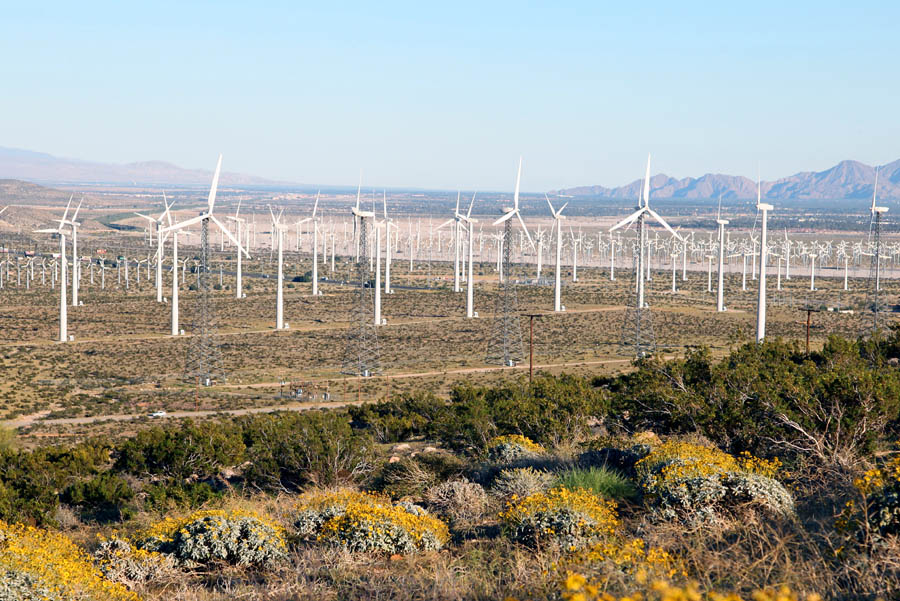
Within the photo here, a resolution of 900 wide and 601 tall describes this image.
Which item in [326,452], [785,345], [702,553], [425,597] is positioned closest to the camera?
[425,597]

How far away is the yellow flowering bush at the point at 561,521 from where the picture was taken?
12453 millimetres

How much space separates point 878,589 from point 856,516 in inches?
76.7

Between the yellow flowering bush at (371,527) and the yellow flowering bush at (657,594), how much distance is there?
4.51 metres

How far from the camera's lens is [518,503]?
1461 centimetres

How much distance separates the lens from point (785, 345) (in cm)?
3419

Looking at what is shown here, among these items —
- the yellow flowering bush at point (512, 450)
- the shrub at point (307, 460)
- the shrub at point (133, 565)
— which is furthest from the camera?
the shrub at point (307, 460)

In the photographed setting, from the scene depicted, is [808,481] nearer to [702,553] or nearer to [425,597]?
[702,553]

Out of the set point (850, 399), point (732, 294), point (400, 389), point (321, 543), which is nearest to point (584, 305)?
point (732, 294)

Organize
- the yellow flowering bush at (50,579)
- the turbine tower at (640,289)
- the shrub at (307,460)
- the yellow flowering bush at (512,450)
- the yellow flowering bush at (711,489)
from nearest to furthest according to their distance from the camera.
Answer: the yellow flowering bush at (50,579) → the yellow flowering bush at (711,489) → the yellow flowering bush at (512,450) → the shrub at (307,460) → the turbine tower at (640,289)

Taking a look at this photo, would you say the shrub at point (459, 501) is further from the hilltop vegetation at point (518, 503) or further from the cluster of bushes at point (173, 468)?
the cluster of bushes at point (173, 468)

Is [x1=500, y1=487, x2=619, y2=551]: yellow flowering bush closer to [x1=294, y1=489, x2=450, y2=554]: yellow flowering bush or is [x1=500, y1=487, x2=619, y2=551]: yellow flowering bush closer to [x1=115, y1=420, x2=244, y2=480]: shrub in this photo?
[x1=294, y1=489, x2=450, y2=554]: yellow flowering bush

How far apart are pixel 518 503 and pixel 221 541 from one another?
4499mm

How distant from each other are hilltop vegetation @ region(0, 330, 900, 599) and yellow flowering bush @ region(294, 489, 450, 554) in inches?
1.6

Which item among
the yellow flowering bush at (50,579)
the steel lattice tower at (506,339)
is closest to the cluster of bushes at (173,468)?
the yellow flowering bush at (50,579)
